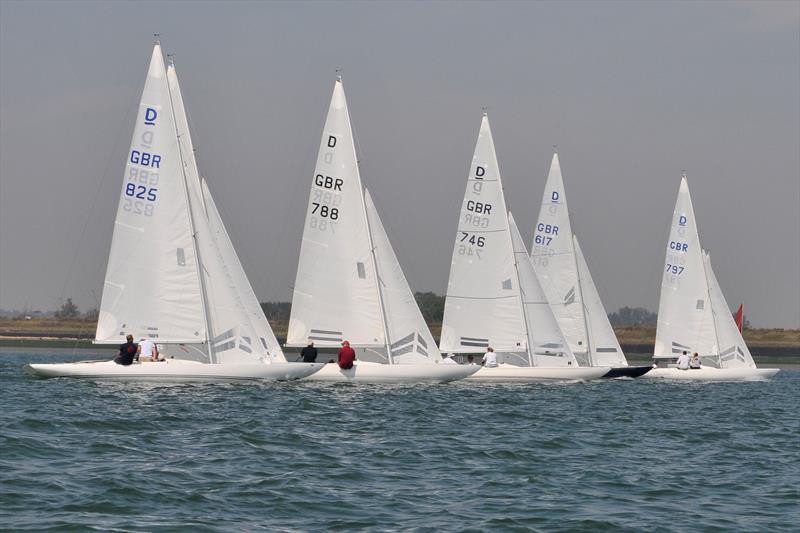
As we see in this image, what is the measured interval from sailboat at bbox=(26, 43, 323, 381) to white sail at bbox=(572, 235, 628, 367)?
19.1m


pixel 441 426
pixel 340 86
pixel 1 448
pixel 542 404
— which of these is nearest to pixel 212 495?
pixel 1 448

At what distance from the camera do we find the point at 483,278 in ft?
151

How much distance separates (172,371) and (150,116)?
7717 mm

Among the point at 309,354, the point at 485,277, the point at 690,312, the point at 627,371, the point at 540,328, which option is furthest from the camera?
the point at 690,312

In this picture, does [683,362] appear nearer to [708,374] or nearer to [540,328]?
[708,374]

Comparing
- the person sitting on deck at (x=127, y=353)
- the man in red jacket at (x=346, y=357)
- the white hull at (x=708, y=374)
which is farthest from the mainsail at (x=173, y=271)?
the white hull at (x=708, y=374)

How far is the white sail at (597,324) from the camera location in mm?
54312

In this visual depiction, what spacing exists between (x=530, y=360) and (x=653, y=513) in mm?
29438

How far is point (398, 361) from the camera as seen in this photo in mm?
42062

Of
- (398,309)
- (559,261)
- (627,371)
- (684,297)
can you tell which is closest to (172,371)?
(398,309)

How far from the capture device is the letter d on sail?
3762cm

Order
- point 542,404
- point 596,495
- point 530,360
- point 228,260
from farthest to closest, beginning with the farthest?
1. point 530,360
2. point 228,260
3. point 542,404
4. point 596,495

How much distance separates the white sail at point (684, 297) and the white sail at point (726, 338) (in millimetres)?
551

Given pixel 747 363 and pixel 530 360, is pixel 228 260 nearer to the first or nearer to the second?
pixel 530 360
